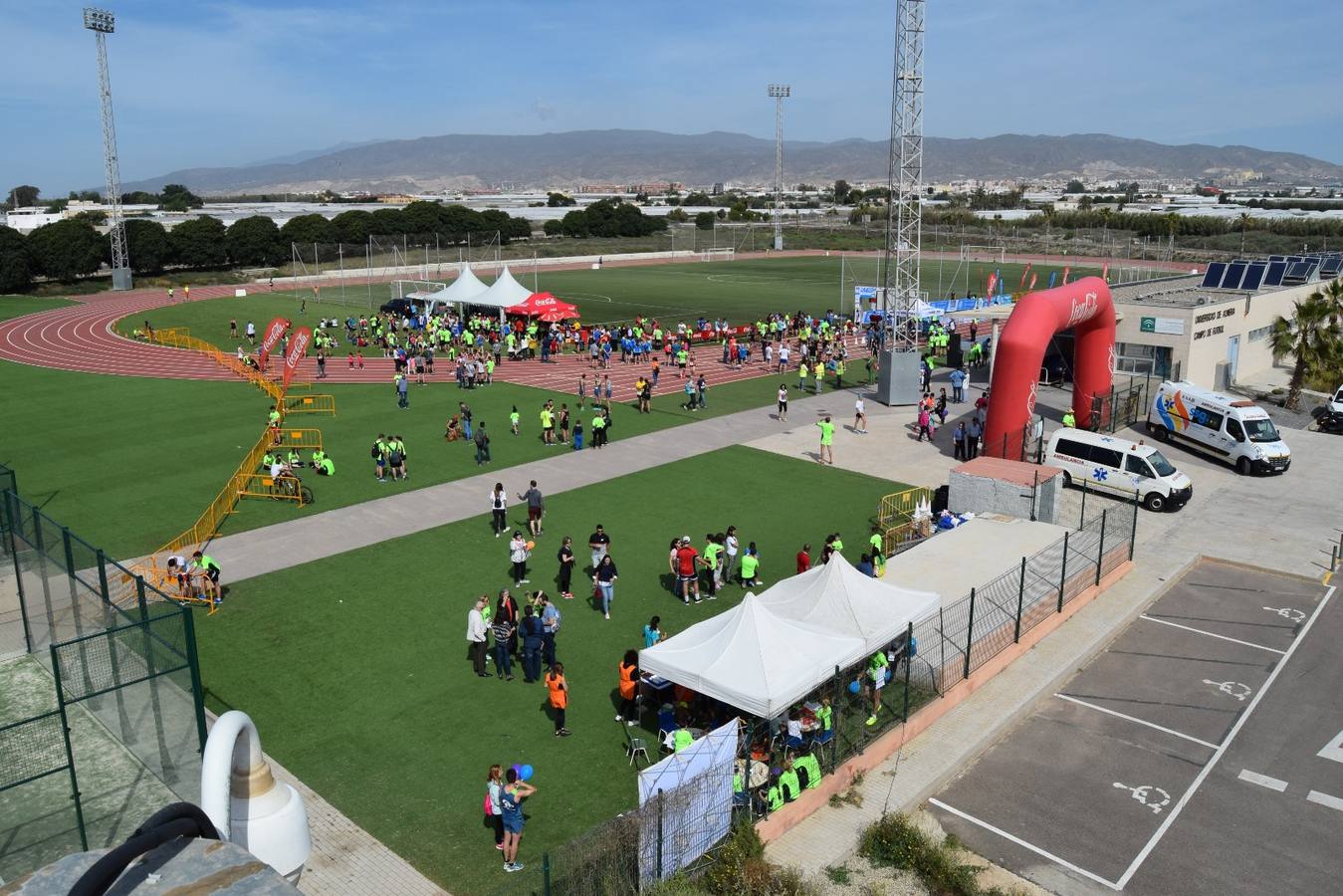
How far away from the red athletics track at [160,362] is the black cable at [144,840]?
32963mm

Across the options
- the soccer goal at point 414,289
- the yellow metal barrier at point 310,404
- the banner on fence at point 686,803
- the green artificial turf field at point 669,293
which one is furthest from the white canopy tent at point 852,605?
the soccer goal at point 414,289

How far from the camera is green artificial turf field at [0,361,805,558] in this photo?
879 inches

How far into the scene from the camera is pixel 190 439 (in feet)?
94.6

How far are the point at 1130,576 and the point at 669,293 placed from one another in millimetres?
50726

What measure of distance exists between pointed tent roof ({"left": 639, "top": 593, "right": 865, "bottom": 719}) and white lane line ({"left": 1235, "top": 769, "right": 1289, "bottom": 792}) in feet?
16.8

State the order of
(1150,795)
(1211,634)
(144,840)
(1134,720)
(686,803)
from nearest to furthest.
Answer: (144,840) → (686,803) → (1150,795) → (1134,720) → (1211,634)

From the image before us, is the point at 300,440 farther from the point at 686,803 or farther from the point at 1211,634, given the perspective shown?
the point at 1211,634

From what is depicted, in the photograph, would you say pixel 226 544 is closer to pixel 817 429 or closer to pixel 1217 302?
pixel 817 429

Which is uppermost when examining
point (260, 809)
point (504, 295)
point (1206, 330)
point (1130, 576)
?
point (504, 295)

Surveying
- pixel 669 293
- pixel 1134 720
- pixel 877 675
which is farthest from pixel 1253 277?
pixel 669 293

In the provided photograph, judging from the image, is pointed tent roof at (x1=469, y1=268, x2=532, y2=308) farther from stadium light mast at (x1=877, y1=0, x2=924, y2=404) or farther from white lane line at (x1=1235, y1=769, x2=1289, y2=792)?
white lane line at (x1=1235, y1=769, x2=1289, y2=792)

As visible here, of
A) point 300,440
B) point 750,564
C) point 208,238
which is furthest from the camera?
point 208,238

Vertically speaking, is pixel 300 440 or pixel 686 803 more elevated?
pixel 300 440

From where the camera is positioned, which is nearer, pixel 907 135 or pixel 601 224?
pixel 907 135
